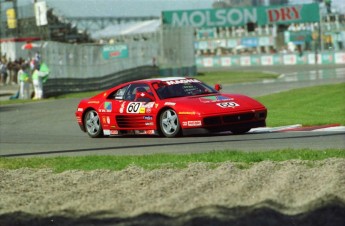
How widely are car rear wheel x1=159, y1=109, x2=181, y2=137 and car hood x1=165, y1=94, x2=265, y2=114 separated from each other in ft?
0.60

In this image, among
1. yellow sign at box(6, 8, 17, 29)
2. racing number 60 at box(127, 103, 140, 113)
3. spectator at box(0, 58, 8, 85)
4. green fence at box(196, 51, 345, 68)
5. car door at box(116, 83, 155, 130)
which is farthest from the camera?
green fence at box(196, 51, 345, 68)

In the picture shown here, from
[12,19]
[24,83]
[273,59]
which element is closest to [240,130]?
[24,83]

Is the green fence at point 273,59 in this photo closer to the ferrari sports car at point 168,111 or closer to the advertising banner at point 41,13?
the advertising banner at point 41,13

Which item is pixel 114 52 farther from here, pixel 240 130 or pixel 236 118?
pixel 236 118

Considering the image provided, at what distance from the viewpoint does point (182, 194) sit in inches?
342

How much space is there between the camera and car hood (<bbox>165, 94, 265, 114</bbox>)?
643 inches

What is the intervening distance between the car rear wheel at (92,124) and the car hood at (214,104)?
2.06 metres

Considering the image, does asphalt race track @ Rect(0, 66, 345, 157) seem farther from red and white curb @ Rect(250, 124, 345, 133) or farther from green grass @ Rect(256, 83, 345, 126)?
green grass @ Rect(256, 83, 345, 126)

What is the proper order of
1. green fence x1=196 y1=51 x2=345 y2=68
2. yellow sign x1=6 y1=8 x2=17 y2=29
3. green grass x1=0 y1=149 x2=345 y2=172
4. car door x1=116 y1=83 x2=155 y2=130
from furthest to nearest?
green fence x1=196 y1=51 x2=345 y2=68
yellow sign x1=6 y1=8 x2=17 y2=29
car door x1=116 y1=83 x2=155 y2=130
green grass x1=0 y1=149 x2=345 y2=172

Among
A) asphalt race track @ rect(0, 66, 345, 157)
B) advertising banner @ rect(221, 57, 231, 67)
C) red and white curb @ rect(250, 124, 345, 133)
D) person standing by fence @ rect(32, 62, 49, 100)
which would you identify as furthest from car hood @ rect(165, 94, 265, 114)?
advertising banner @ rect(221, 57, 231, 67)

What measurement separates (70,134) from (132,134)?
1.75m

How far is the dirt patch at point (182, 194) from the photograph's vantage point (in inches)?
A: 301

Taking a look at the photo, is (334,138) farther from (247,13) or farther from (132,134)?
(247,13)

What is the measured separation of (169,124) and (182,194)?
804 cm
